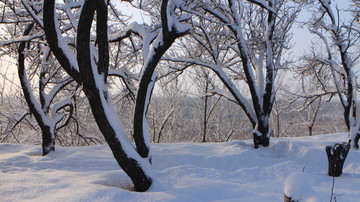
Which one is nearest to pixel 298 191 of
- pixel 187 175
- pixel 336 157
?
pixel 187 175

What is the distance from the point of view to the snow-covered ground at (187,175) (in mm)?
3566

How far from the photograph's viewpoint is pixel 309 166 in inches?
265

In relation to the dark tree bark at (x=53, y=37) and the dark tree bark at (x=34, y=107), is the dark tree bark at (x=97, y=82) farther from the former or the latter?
the dark tree bark at (x=34, y=107)

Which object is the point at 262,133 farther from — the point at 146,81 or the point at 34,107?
the point at 34,107

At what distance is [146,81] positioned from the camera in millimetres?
4461

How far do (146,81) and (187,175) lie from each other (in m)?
1.97

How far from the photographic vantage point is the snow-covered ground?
3.57 meters

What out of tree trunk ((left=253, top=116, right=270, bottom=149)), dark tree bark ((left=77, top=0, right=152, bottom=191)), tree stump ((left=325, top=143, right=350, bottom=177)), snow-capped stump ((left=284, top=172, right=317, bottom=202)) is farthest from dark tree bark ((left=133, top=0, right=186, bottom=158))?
tree trunk ((left=253, top=116, right=270, bottom=149))

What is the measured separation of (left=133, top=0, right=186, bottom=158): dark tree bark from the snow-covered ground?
78 cm

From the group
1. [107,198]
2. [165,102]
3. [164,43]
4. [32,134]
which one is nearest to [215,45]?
[164,43]

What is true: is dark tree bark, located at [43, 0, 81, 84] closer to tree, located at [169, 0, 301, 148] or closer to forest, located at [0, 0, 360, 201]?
forest, located at [0, 0, 360, 201]

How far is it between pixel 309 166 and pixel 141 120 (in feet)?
15.4

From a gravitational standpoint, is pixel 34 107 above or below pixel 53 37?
below

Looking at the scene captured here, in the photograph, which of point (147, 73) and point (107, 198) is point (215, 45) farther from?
point (107, 198)
